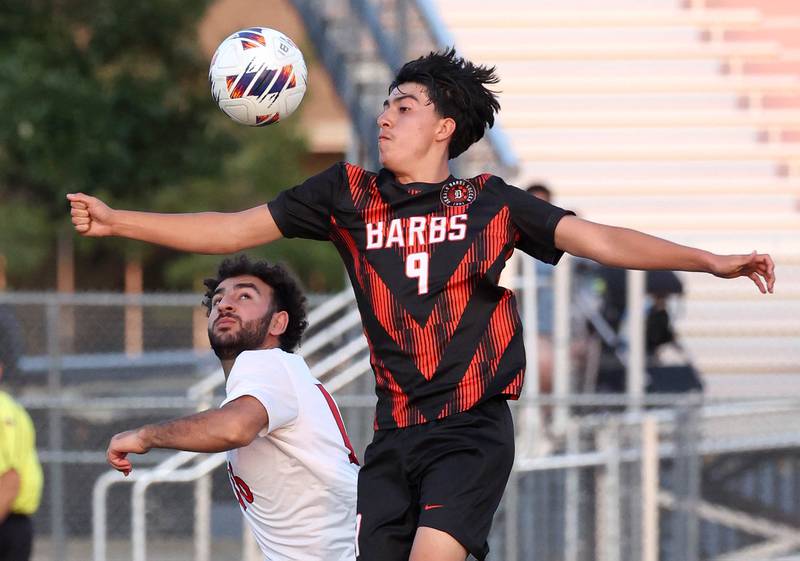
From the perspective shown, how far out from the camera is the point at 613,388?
985cm

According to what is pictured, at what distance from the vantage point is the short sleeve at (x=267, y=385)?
185 inches

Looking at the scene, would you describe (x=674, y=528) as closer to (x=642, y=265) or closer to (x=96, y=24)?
(x=642, y=265)

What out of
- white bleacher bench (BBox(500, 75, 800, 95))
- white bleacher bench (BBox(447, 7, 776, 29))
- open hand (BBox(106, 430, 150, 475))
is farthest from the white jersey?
white bleacher bench (BBox(447, 7, 776, 29))

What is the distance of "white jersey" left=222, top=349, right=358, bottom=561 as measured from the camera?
494 centimetres

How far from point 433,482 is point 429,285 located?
2.13 feet

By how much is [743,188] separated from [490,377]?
8746 mm

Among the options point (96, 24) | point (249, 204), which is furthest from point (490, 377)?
point (249, 204)

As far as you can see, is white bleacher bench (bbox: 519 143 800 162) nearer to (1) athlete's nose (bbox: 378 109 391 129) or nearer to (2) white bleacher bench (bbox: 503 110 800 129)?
(2) white bleacher bench (bbox: 503 110 800 129)

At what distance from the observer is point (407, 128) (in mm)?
5059

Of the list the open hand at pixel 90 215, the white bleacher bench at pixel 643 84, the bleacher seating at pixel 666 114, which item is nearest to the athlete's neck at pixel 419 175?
the open hand at pixel 90 215

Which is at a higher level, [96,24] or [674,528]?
[96,24]

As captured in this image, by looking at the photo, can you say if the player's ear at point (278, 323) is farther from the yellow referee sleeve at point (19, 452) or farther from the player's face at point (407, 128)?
the yellow referee sleeve at point (19, 452)

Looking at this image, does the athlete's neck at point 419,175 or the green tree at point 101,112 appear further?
the green tree at point 101,112

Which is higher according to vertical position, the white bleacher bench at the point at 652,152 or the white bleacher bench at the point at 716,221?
the white bleacher bench at the point at 652,152
